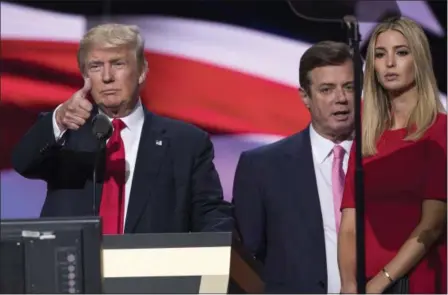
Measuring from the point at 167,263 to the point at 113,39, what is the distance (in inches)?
56.9

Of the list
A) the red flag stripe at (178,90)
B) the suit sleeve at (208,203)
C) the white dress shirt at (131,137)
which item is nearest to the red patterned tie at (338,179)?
the suit sleeve at (208,203)

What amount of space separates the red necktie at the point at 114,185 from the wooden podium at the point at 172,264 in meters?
1.02

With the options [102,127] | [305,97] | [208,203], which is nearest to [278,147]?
[305,97]

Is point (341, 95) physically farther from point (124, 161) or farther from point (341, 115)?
point (124, 161)

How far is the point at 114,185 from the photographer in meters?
4.23

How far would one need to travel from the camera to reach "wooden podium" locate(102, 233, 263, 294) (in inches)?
122

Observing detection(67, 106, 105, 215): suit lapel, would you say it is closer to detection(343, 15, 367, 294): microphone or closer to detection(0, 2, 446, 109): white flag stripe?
detection(0, 2, 446, 109): white flag stripe

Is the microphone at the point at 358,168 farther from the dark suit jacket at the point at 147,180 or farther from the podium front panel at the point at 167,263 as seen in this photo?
the dark suit jacket at the point at 147,180

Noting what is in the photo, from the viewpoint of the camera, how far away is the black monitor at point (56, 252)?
2.86m

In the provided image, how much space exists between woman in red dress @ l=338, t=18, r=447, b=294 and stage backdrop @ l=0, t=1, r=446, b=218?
95 cm

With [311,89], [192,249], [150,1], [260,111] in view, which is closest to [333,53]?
[311,89]

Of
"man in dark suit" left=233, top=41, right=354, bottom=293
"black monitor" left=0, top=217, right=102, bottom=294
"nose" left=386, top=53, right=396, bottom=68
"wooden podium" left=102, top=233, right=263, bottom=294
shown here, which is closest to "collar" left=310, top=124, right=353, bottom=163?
"man in dark suit" left=233, top=41, right=354, bottom=293

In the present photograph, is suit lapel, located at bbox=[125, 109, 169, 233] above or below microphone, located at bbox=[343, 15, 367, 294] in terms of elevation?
below

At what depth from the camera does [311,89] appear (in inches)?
179
